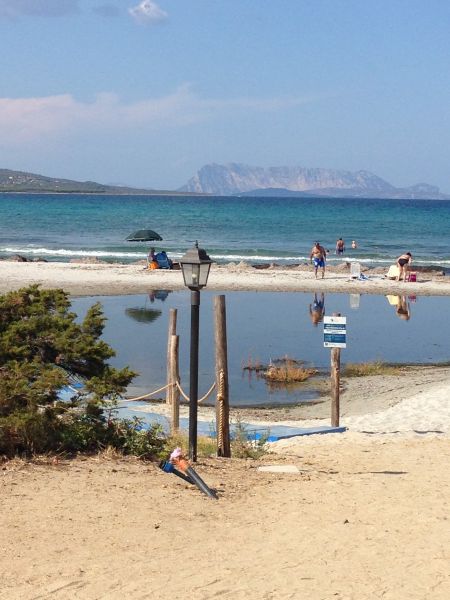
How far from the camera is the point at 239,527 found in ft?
26.7

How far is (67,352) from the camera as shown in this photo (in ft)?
32.0

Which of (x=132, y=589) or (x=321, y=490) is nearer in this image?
(x=132, y=589)

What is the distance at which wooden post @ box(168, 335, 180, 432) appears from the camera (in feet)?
42.4

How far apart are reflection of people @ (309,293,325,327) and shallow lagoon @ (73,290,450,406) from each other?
12 centimetres

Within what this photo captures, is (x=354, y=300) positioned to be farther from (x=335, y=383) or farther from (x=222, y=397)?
(x=222, y=397)

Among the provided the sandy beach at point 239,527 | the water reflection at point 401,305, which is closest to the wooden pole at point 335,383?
the sandy beach at point 239,527

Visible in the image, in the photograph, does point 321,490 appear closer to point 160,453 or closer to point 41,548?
point 160,453

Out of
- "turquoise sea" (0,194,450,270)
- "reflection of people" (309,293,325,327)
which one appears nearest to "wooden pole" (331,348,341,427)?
"reflection of people" (309,293,325,327)

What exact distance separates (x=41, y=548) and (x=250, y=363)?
13.1 meters

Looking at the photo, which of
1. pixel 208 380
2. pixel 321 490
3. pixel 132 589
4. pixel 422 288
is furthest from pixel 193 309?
pixel 422 288

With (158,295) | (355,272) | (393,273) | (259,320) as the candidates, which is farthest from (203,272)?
(393,273)

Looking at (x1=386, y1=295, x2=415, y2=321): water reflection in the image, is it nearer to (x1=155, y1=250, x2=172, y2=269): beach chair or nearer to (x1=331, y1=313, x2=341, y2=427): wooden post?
(x1=155, y1=250, x2=172, y2=269): beach chair

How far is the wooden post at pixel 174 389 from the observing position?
42.4 ft

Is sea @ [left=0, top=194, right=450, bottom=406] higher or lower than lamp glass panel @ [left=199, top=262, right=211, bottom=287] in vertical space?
lower
